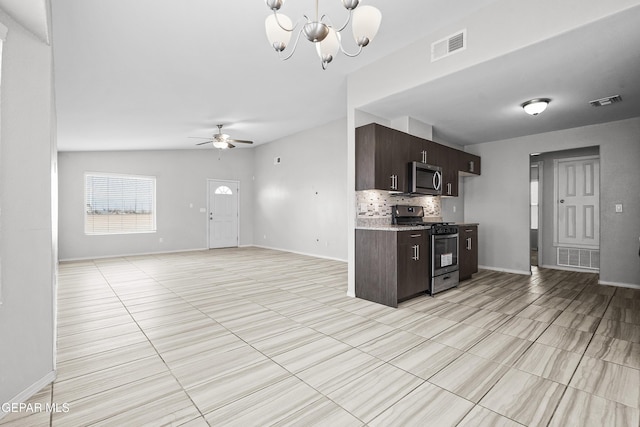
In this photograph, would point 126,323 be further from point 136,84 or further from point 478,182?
point 478,182

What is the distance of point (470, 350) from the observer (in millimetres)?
2436

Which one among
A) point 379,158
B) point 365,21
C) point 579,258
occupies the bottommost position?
point 579,258

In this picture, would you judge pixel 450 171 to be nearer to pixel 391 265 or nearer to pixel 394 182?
pixel 394 182

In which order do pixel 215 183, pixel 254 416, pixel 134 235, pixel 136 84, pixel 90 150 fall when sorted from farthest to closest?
pixel 215 183, pixel 134 235, pixel 90 150, pixel 136 84, pixel 254 416

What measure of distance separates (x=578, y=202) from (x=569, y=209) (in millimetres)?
202

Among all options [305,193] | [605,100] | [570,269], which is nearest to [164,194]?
[305,193]

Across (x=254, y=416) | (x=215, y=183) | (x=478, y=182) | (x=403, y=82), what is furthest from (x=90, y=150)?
(x=478, y=182)

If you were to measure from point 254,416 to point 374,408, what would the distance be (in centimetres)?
69

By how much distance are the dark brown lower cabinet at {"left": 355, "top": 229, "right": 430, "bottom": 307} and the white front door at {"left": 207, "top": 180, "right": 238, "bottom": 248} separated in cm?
642

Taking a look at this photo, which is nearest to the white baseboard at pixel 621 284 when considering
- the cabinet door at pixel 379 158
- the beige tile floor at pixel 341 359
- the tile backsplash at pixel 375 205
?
the beige tile floor at pixel 341 359

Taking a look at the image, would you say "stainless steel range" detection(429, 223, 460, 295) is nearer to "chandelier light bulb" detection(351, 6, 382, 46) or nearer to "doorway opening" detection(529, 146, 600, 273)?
"chandelier light bulb" detection(351, 6, 382, 46)

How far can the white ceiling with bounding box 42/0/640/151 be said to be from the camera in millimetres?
2564

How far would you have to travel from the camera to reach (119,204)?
7.75 m

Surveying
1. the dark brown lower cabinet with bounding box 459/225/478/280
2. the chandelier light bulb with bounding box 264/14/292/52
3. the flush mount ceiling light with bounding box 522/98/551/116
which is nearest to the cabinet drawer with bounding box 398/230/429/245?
the dark brown lower cabinet with bounding box 459/225/478/280
